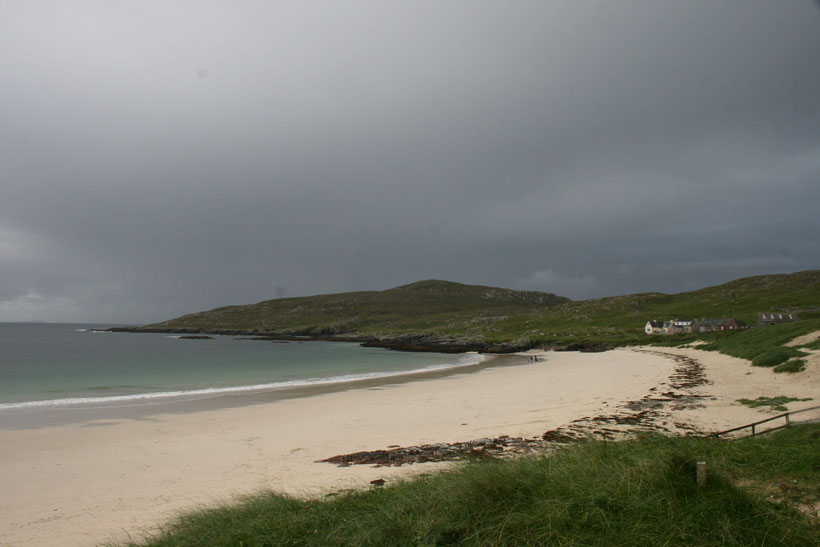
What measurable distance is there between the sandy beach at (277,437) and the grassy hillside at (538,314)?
29.8 meters

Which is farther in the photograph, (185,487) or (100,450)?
(100,450)

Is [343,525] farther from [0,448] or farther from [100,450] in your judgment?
[0,448]

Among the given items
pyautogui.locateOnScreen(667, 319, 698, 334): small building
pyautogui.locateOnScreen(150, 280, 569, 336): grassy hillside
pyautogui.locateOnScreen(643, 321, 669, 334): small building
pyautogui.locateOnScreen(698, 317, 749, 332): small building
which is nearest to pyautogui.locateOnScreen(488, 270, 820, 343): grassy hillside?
pyautogui.locateOnScreen(643, 321, 669, 334): small building

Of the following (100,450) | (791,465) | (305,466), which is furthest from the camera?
(100,450)

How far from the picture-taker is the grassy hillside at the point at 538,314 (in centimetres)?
8383

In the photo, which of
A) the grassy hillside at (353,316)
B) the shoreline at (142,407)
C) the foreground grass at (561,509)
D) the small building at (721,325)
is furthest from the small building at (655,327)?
the foreground grass at (561,509)

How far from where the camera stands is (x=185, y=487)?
32.9ft

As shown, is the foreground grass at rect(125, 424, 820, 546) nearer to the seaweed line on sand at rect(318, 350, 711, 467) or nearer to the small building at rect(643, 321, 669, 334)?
the seaweed line on sand at rect(318, 350, 711, 467)

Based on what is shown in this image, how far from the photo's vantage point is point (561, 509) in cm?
476

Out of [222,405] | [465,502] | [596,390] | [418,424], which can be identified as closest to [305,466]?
[418,424]

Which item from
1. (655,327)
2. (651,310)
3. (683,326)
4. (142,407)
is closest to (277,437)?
(142,407)

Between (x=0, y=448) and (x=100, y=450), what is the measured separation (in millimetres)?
3574

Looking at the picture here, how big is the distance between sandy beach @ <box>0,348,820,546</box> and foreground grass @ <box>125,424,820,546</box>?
2.18m

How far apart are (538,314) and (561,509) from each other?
121838 mm
